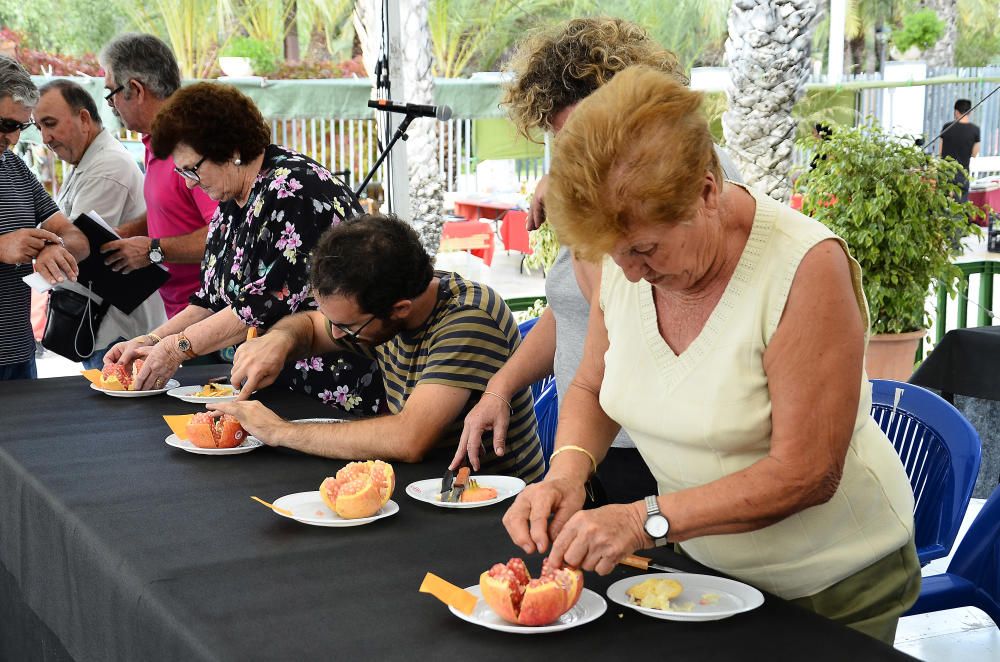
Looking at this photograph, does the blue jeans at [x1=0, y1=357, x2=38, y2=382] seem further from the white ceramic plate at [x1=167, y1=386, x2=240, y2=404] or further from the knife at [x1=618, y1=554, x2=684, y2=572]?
the knife at [x1=618, y1=554, x2=684, y2=572]

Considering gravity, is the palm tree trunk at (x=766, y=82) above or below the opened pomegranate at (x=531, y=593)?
above

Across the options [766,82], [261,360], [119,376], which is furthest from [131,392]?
[766,82]

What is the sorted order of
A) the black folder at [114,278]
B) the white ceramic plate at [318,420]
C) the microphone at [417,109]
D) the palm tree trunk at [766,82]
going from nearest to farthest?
the white ceramic plate at [318,420]
the microphone at [417,109]
the black folder at [114,278]
the palm tree trunk at [766,82]

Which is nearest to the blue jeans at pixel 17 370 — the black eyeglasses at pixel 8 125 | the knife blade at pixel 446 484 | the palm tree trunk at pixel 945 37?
the black eyeglasses at pixel 8 125

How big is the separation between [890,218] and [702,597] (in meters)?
4.02

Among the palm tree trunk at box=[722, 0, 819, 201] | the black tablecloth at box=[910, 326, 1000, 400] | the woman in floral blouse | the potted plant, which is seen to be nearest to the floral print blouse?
the woman in floral blouse

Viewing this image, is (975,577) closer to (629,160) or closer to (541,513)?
(541,513)

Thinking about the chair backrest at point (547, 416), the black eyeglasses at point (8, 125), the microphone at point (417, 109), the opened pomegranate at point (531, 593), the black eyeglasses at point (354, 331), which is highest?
the microphone at point (417, 109)

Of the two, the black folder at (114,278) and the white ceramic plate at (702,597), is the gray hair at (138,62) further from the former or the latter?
the white ceramic plate at (702,597)

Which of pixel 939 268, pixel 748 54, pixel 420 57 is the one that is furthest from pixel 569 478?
pixel 420 57

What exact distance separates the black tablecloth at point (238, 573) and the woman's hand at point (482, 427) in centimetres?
8

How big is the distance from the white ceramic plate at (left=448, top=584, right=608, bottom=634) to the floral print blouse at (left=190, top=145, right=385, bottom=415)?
1.30 m

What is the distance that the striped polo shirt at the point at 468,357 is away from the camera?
6.99 ft

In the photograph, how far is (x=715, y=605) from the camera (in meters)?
1.34
